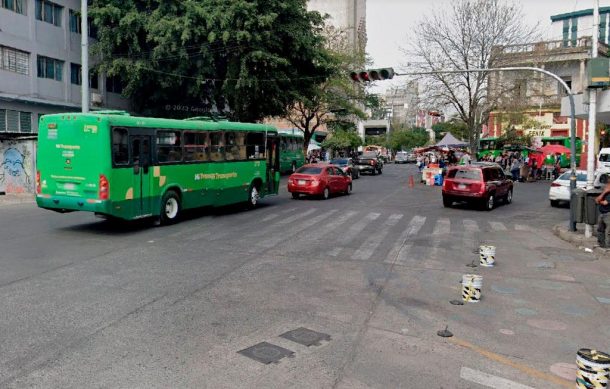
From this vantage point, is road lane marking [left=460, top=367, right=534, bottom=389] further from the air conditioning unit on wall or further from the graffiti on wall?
the air conditioning unit on wall

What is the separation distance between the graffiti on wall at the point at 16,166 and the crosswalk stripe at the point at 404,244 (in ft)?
55.5

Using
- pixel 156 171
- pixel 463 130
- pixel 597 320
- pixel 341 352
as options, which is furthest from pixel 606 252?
pixel 463 130

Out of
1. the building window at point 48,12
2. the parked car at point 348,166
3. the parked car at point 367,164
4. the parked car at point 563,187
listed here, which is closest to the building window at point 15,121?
the building window at point 48,12

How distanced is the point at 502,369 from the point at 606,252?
796 cm

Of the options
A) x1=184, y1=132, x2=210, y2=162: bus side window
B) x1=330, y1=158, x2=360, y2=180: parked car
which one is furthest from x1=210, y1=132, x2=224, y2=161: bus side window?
x1=330, y1=158, x2=360, y2=180: parked car

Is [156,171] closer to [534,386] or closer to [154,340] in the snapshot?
[154,340]

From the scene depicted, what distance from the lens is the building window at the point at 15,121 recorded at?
28109 millimetres

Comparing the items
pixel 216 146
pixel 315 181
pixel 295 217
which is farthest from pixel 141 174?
pixel 315 181

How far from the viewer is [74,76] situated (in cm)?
3338

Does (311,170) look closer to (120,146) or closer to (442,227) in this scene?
(442,227)

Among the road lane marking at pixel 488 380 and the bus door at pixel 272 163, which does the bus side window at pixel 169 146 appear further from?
the road lane marking at pixel 488 380

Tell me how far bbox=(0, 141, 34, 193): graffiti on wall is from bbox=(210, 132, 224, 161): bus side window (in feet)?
34.6

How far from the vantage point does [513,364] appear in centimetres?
570

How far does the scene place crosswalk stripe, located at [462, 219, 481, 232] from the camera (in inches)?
627
